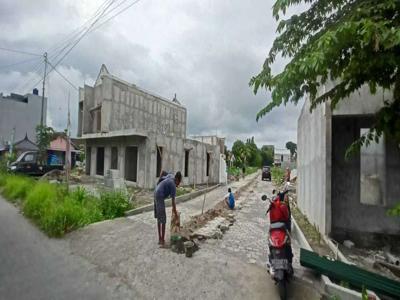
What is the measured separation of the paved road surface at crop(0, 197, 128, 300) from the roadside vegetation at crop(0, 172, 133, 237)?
0.50m

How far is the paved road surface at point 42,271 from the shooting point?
15.8ft

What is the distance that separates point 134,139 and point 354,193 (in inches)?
482

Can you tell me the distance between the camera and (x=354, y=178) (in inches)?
326

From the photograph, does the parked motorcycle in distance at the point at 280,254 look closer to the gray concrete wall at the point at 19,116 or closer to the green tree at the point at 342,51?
the green tree at the point at 342,51

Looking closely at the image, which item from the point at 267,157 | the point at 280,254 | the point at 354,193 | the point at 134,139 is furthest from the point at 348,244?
the point at 267,157

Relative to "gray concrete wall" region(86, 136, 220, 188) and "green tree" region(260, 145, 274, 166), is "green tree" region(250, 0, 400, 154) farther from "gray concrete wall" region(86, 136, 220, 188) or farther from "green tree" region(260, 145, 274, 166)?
"green tree" region(260, 145, 274, 166)

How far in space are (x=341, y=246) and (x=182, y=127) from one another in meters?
21.4

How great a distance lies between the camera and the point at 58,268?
19.5 feet

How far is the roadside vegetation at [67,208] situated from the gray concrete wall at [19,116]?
2875 cm

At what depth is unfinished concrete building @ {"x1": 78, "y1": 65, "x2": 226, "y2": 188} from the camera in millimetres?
16938

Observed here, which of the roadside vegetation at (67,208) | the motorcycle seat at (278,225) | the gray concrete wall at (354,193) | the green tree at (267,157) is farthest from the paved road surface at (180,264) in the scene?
the green tree at (267,157)

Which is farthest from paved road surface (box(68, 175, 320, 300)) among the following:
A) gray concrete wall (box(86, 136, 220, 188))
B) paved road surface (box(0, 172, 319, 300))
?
gray concrete wall (box(86, 136, 220, 188))

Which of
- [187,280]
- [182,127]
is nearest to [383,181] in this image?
[187,280]

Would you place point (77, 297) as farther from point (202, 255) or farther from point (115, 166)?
point (115, 166)
